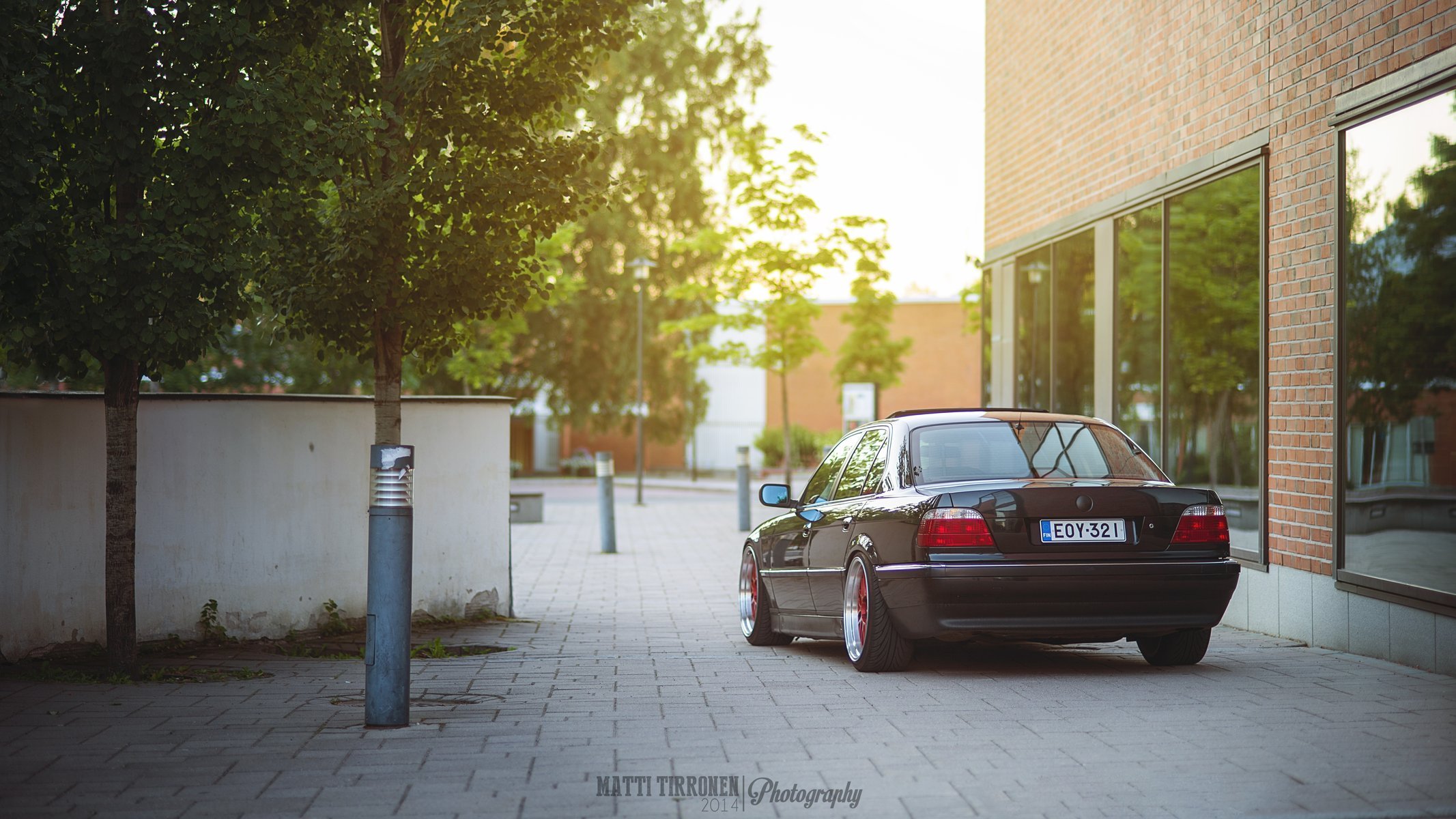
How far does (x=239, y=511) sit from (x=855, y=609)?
13.1 ft

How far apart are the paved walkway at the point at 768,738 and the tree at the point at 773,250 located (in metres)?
21.7

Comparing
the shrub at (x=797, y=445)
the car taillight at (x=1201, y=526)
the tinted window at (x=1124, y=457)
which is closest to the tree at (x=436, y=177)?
the tinted window at (x=1124, y=457)

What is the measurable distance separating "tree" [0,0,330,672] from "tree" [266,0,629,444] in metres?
→ 0.92

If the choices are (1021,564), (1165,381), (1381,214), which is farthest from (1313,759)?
(1165,381)

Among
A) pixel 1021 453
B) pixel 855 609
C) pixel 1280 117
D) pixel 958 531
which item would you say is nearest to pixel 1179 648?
pixel 1021 453

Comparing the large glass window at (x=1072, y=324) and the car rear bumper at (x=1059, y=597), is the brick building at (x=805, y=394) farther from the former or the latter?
the car rear bumper at (x=1059, y=597)

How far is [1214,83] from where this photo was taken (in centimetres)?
1123

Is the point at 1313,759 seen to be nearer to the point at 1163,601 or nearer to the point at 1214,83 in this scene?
the point at 1163,601

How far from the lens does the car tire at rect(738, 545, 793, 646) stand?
9961 millimetres

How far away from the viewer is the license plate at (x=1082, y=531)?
24.8 ft

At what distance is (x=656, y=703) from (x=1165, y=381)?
7.35 meters

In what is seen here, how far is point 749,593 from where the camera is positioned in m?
10.3

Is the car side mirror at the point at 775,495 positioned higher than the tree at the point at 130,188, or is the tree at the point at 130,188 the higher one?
the tree at the point at 130,188

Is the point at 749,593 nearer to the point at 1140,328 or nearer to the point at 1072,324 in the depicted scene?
the point at 1140,328
